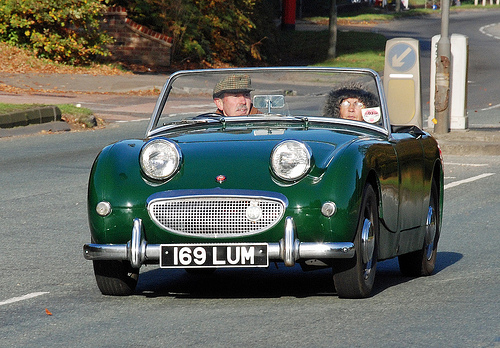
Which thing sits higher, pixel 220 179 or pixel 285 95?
pixel 285 95

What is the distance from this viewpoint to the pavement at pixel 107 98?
16.3 m

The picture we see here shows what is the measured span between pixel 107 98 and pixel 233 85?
18.9 meters

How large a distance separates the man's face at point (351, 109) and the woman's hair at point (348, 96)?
28 mm

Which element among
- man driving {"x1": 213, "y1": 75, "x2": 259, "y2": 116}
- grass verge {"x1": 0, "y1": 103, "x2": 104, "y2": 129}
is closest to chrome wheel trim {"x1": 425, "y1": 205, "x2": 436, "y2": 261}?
man driving {"x1": 213, "y1": 75, "x2": 259, "y2": 116}

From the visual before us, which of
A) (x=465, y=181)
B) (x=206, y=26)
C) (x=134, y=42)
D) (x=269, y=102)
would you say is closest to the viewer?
(x=269, y=102)

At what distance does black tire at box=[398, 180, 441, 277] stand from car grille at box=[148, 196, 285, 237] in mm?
1709

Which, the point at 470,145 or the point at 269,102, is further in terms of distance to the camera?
the point at 470,145

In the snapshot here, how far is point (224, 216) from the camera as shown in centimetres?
552

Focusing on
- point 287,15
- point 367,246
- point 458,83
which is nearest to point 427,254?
point 367,246

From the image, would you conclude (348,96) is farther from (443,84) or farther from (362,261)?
(443,84)

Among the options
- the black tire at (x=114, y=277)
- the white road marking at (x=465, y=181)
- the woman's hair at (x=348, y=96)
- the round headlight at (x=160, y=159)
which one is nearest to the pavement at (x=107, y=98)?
the white road marking at (x=465, y=181)

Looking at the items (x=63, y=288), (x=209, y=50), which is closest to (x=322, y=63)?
(x=209, y=50)

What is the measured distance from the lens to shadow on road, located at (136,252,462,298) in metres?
6.19

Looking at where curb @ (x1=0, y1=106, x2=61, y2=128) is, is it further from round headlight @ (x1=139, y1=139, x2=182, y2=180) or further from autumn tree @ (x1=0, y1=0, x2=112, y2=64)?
round headlight @ (x1=139, y1=139, x2=182, y2=180)
